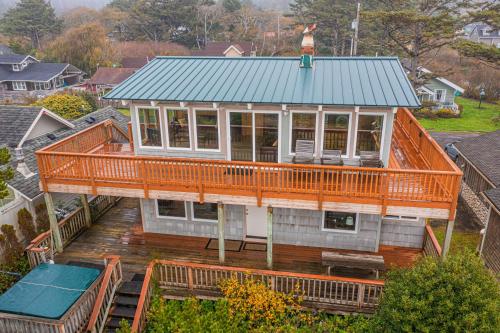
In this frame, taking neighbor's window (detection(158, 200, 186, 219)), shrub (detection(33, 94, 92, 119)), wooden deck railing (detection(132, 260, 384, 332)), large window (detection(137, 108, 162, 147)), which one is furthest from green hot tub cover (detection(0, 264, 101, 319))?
shrub (detection(33, 94, 92, 119))

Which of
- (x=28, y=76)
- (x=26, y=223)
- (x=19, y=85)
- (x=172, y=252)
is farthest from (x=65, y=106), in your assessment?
(x=172, y=252)

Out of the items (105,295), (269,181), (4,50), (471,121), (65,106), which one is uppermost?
(269,181)

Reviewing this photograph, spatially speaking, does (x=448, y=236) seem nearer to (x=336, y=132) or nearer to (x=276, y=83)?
(x=336, y=132)

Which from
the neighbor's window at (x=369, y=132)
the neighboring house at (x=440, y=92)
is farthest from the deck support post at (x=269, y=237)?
the neighboring house at (x=440, y=92)

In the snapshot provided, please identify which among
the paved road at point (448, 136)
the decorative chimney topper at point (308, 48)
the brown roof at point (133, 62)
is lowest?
the paved road at point (448, 136)

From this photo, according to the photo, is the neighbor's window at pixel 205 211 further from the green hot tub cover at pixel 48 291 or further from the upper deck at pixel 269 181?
the green hot tub cover at pixel 48 291

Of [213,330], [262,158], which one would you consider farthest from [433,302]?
[262,158]
